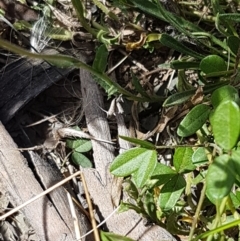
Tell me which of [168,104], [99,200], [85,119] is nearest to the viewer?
[168,104]

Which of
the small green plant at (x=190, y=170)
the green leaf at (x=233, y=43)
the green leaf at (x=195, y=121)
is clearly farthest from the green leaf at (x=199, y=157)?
the green leaf at (x=233, y=43)

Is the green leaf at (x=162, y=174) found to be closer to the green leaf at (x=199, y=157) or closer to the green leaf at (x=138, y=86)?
the green leaf at (x=199, y=157)

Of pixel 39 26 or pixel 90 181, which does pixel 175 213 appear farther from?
pixel 39 26

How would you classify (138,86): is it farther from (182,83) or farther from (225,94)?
(225,94)

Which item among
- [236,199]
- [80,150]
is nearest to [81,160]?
[80,150]

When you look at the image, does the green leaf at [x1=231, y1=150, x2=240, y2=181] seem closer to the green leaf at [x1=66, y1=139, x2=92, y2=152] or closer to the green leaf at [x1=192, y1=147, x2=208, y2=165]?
the green leaf at [x1=192, y1=147, x2=208, y2=165]

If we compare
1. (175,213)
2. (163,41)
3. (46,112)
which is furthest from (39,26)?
(175,213)
